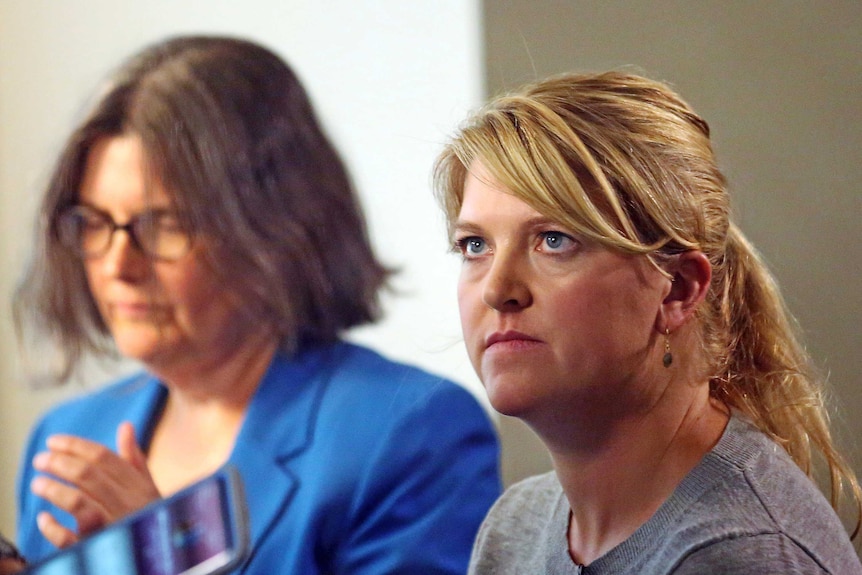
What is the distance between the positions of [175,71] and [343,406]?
0.55 m

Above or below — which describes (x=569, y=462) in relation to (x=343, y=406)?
above

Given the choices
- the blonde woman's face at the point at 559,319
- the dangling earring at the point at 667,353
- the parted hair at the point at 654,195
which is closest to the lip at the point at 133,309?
the parted hair at the point at 654,195

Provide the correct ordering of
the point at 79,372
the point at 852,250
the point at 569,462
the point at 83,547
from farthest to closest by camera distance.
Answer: the point at 79,372, the point at 83,547, the point at 852,250, the point at 569,462

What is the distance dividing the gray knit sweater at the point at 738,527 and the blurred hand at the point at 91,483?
66 cm

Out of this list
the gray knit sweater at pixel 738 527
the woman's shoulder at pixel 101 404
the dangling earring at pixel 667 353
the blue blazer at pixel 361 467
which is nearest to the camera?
the gray knit sweater at pixel 738 527

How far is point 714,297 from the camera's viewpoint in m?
0.96

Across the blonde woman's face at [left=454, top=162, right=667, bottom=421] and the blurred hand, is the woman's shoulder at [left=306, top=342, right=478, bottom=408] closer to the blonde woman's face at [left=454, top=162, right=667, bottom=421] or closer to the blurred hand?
the blurred hand

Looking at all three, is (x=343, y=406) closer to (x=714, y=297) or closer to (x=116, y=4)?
(x=714, y=297)

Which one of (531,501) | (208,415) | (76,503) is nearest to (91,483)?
(76,503)

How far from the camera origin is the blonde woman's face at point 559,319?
89cm

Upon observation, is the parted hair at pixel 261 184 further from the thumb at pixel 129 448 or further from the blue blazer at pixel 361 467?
the thumb at pixel 129 448

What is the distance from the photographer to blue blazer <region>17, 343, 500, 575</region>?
133 centimetres

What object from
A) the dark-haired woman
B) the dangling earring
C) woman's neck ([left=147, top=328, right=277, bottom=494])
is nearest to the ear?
the dangling earring

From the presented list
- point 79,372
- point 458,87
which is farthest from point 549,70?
point 79,372
